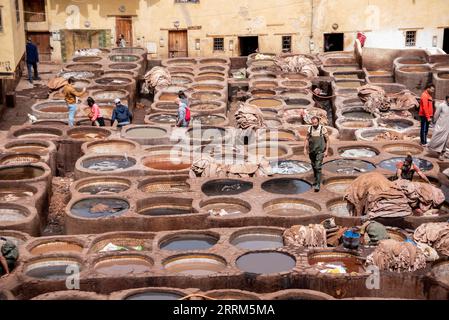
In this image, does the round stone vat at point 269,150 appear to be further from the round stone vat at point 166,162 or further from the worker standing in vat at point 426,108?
the worker standing in vat at point 426,108

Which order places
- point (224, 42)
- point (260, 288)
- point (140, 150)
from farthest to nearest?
point (224, 42) < point (140, 150) < point (260, 288)

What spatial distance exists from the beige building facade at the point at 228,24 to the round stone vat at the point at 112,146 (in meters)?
14.1

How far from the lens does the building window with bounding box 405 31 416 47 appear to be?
1372 inches

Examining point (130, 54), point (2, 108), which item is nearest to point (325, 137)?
point (2, 108)

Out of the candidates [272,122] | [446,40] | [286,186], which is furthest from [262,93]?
[446,40]

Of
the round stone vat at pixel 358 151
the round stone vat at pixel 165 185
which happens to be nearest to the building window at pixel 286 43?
A: the round stone vat at pixel 358 151

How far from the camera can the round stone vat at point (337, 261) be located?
49.8 ft

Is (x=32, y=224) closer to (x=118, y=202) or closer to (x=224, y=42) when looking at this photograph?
(x=118, y=202)

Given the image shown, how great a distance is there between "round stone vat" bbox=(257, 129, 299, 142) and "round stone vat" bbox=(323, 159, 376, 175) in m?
2.36

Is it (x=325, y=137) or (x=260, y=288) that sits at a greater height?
(x=325, y=137)

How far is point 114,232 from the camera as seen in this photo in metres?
16.4

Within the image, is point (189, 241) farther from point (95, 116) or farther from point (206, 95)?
point (206, 95)

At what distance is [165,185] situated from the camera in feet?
62.2

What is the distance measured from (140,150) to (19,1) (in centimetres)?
1277
